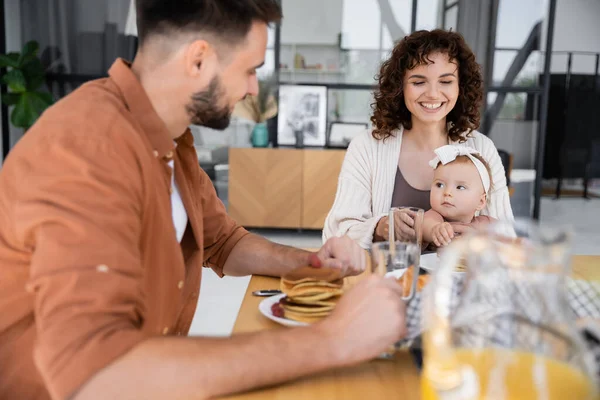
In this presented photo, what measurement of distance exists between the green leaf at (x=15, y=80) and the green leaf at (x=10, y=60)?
0.21 feet

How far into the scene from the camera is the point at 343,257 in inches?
54.5

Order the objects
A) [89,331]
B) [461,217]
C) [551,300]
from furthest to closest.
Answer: [461,217], [89,331], [551,300]

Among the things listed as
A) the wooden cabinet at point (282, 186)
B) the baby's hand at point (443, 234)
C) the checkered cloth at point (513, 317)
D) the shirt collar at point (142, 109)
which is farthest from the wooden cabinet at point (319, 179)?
the checkered cloth at point (513, 317)

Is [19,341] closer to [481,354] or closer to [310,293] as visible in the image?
[310,293]

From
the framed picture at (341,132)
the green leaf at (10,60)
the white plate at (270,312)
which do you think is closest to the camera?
the white plate at (270,312)

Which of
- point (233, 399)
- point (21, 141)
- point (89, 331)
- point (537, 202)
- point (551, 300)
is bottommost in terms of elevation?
point (537, 202)

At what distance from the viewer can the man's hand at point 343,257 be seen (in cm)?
138

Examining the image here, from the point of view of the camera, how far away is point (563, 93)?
344 inches

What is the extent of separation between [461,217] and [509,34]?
4.25 meters

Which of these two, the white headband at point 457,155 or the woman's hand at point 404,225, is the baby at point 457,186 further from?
the woman's hand at point 404,225

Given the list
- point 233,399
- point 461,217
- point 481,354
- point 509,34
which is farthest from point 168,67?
point 509,34

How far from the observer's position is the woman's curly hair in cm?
225

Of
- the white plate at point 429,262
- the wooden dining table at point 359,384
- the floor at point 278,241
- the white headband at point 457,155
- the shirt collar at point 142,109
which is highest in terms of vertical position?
the shirt collar at point 142,109

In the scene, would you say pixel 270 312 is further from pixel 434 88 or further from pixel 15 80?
pixel 15 80
